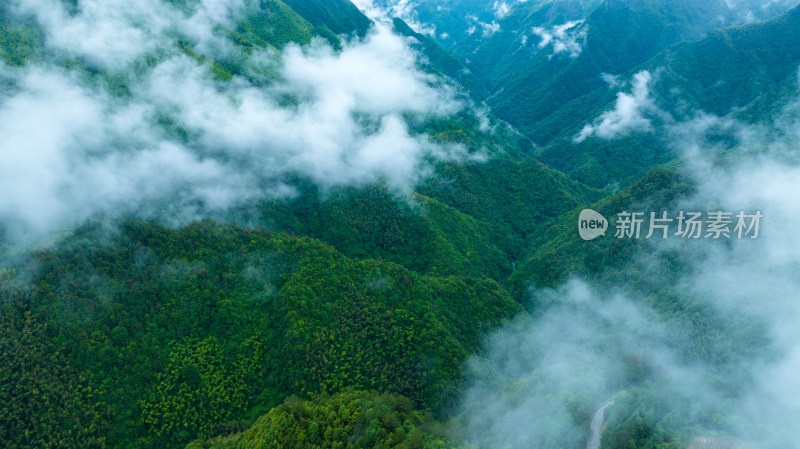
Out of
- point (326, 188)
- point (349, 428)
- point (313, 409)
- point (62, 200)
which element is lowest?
point (62, 200)

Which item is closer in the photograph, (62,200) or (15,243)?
(15,243)

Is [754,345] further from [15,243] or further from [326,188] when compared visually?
[15,243]

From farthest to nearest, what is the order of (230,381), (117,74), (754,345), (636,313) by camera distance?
(117,74) < (636,313) < (230,381) < (754,345)

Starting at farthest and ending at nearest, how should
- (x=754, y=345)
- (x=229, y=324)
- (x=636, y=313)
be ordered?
(x=636, y=313)
(x=229, y=324)
(x=754, y=345)

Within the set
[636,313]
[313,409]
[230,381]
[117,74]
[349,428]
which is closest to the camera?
[349,428]

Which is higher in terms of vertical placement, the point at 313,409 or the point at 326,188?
the point at 326,188

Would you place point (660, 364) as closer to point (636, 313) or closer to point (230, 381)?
point (636, 313)

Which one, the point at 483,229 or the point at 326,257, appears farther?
the point at 483,229

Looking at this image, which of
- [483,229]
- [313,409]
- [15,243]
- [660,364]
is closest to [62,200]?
[15,243]

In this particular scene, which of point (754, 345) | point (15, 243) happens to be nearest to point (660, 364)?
point (754, 345)

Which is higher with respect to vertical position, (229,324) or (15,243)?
(229,324)
